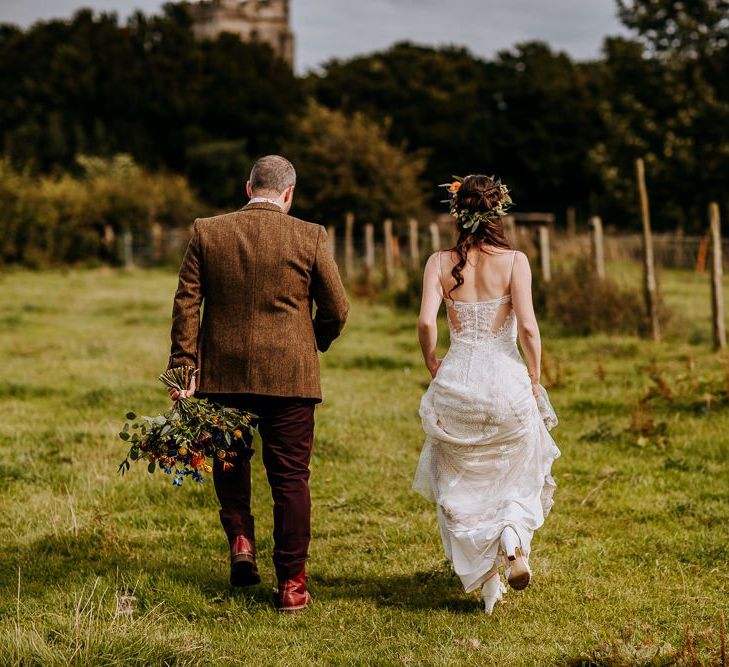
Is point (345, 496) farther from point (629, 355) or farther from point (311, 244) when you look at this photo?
point (629, 355)

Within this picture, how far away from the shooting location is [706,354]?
1298 cm

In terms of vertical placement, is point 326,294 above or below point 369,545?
above

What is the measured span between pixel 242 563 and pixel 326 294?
151 centimetres

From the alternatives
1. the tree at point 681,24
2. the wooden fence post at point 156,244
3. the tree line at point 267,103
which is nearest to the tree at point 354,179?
the tree line at point 267,103

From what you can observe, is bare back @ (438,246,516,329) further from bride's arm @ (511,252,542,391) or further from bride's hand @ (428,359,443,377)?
bride's hand @ (428,359,443,377)

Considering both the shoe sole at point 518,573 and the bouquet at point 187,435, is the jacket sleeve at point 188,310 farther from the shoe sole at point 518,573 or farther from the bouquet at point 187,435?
the shoe sole at point 518,573

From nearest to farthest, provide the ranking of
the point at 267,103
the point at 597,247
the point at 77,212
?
the point at 597,247 → the point at 77,212 → the point at 267,103

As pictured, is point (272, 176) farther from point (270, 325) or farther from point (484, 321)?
point (484, 321)

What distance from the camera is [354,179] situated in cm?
3953

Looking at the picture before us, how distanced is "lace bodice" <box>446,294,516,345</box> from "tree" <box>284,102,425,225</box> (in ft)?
112

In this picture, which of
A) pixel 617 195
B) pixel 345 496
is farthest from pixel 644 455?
pixel 617 195

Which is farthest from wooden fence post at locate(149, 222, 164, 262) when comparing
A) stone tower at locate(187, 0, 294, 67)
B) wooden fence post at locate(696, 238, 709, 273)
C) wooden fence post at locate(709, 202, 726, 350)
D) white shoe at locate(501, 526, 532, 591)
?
stone tower at locate(187, 0, 294, 67)

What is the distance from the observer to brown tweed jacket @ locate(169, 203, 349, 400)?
4.93m

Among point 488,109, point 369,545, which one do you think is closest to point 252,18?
point 488,109
